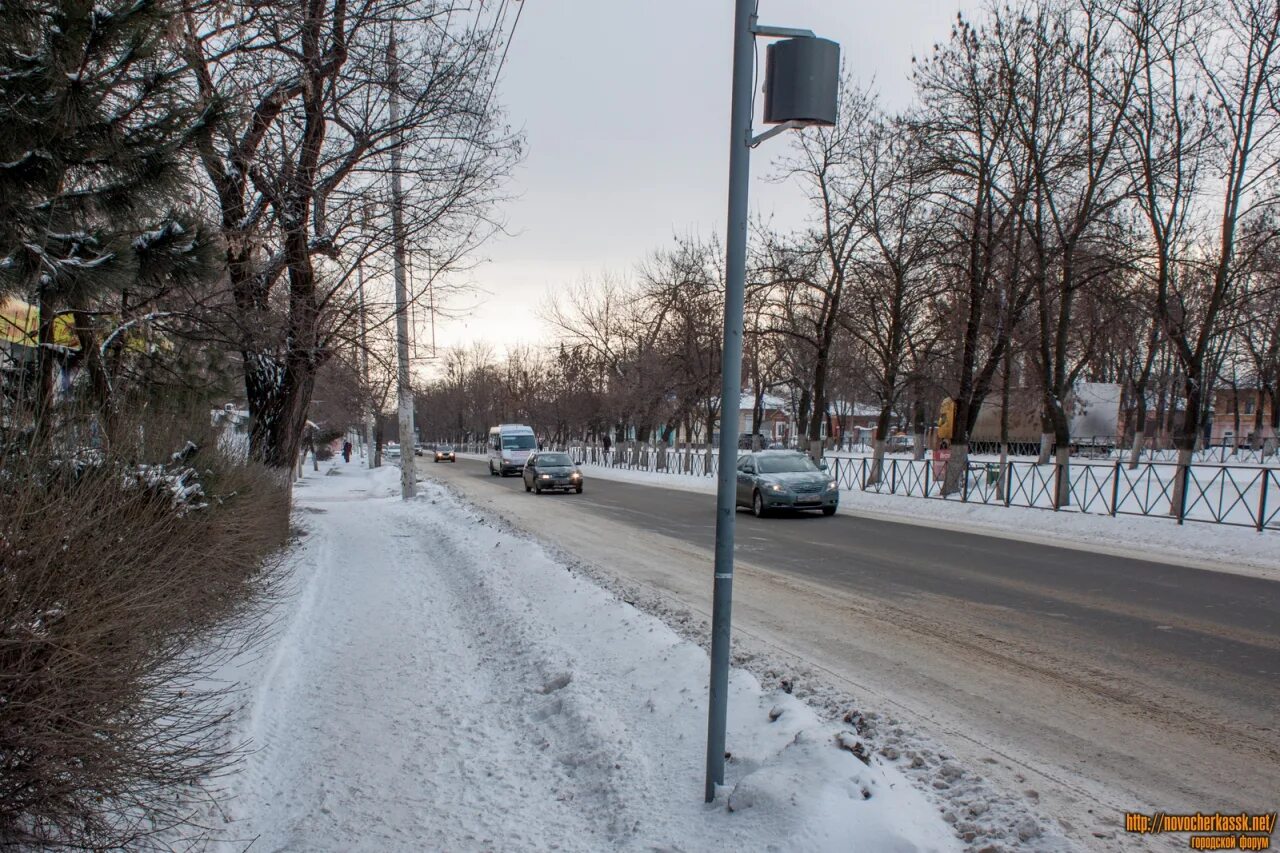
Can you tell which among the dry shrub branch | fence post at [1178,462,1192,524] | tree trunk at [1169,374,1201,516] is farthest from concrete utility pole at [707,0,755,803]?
tree trunk at [1169,374,1201,516]

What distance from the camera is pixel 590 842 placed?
136 inches

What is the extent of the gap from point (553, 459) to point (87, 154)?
23234mm

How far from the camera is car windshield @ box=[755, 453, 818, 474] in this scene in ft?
61.7

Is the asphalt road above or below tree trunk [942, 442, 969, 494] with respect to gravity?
below

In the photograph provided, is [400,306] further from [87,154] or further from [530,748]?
[530,748]

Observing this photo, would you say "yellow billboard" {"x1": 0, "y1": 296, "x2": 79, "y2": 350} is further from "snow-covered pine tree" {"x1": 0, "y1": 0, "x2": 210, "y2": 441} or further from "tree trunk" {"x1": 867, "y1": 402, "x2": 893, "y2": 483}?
"tree trunk" {"x1": 867, "y1": 402, "x2": 893, "y2": 483}

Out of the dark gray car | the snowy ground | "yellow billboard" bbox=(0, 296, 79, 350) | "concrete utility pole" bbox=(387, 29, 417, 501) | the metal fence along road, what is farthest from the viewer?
the dark gray car

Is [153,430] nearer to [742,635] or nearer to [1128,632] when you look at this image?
[742,635]

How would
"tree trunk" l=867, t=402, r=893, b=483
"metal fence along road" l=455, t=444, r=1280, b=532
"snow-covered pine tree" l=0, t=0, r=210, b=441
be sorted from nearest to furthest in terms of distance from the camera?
"snow-covered pine tree" l=0, t=0, r=210, b=441, "metal fence along road" l=455, t=444, r=1280, b=532, "tree trunk" l=867, t=402, r=893, b=483

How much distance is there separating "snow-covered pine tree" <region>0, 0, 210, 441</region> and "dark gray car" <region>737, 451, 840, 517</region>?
1398cm

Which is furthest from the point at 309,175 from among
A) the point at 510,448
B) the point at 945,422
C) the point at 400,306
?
the point at 945,422

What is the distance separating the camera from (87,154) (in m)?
4.50

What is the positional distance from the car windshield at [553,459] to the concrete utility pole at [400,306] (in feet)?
18.8

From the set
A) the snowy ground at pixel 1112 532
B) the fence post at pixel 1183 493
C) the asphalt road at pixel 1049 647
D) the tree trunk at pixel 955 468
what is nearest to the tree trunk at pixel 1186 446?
the fence post at pixel 1183 493
